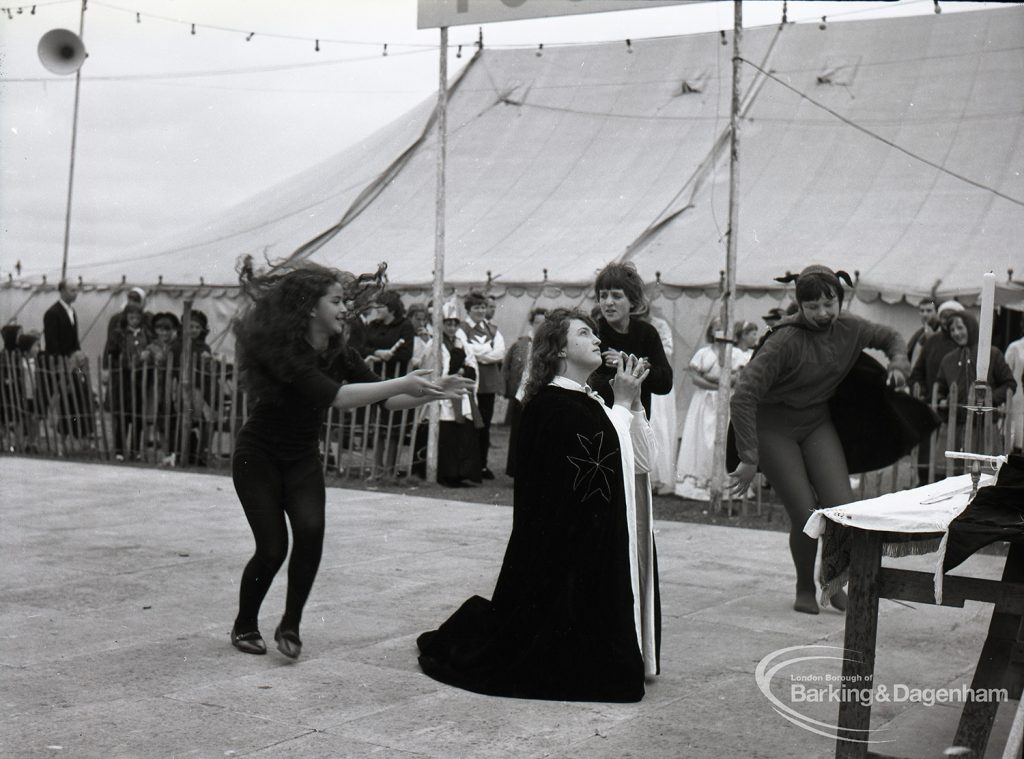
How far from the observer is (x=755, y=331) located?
1212 centimetres

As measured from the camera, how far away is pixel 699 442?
11.6m

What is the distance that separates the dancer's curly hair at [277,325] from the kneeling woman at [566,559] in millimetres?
933

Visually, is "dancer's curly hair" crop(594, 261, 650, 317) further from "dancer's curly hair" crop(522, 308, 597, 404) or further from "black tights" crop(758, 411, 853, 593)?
"black tights" crop(758, 411, 853, 593)

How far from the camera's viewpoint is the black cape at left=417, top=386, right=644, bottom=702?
4.78m

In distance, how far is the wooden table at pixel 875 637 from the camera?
145 inches

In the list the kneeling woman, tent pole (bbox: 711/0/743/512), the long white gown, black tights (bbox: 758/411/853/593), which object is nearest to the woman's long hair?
the long white gown

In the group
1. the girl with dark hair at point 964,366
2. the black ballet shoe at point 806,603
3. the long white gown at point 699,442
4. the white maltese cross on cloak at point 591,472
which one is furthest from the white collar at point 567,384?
the girl with dark hair at point 964,366

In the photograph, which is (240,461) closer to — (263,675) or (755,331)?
(263,675)

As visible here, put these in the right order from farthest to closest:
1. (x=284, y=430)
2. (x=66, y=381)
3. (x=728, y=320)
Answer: (x=66, y=381) < (x=728, y=320) < (x=284, y=430)

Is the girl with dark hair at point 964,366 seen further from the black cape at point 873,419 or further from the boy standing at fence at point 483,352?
the black cape at point 873,419

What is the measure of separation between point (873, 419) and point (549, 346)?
7.28 feet

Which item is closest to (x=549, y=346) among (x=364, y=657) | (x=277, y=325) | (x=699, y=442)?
(x=277, y=325)

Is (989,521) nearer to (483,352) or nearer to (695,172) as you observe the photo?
(483,352)

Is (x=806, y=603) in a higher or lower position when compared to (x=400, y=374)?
lower
